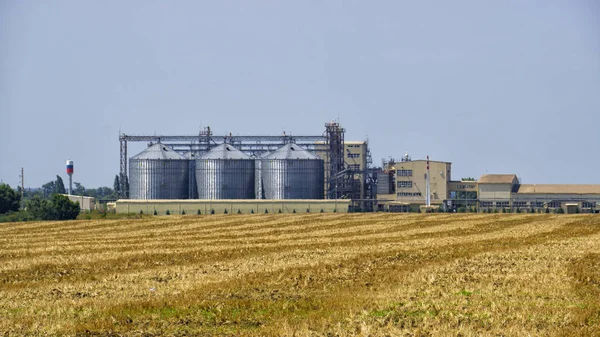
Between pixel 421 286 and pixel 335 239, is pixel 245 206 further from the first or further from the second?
pixel 421 286

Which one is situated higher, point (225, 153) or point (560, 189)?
point (225, 153)

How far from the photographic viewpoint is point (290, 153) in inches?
5497

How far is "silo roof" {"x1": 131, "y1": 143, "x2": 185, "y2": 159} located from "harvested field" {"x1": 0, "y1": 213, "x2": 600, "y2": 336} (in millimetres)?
92925

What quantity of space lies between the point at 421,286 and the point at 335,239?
90.2ft

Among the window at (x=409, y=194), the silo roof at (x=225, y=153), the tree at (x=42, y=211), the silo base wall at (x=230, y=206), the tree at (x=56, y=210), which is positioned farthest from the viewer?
the window at (x=409, y=194)

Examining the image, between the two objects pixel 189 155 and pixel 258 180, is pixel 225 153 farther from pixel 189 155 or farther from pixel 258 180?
pixel 189 155

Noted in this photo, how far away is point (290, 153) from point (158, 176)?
68.0 ft

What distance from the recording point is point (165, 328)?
2119 cm

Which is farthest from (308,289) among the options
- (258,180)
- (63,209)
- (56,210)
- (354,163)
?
(354,163)

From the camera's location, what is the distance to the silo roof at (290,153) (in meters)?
A: 139

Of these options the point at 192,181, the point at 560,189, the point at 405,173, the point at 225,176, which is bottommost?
the point at 560,189

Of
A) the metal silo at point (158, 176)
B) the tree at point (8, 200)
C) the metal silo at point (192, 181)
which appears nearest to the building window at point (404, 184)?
the metal silo at point (192, 181)

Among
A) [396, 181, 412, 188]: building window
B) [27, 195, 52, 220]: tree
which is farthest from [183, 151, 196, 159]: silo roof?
[27, 195, 52, 220]: tree

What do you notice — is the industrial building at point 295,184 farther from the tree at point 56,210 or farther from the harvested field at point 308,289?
the harvested field at point 308,289
